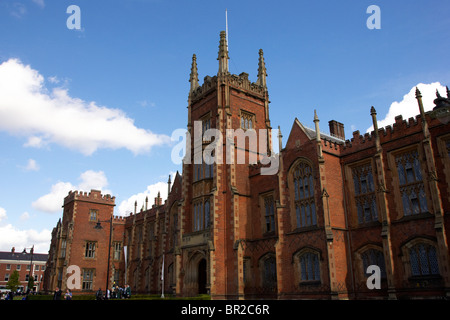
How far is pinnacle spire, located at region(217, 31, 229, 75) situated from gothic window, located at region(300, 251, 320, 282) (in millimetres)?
19265

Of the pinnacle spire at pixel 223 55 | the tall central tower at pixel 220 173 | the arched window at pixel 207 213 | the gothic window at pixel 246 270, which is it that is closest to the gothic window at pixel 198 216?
the tall central tower at pixel 220 173

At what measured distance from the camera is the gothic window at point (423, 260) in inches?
814

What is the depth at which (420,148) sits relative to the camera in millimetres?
22359

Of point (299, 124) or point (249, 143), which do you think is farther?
point (249, 143)

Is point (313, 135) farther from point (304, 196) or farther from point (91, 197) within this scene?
point (91, 197)

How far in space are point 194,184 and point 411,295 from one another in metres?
20.3

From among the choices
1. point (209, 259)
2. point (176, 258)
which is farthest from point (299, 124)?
point (176, 258)

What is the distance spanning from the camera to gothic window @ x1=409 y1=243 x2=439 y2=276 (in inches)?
814

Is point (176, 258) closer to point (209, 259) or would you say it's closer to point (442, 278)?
point (209, 259)

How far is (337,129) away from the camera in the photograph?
34844 millimetres

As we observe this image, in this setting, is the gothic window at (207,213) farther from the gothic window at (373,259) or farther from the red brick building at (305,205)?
the gothic window at (373,259)

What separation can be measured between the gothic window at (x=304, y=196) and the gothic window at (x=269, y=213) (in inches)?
158

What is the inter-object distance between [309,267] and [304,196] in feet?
16.4
